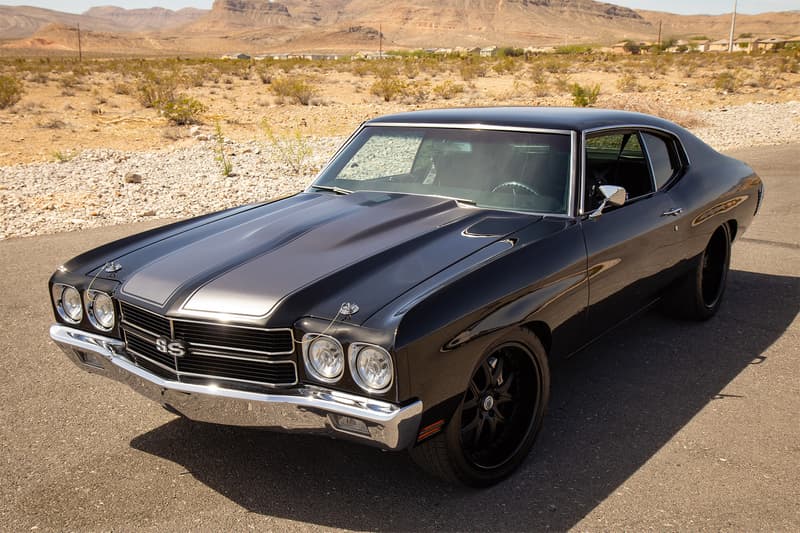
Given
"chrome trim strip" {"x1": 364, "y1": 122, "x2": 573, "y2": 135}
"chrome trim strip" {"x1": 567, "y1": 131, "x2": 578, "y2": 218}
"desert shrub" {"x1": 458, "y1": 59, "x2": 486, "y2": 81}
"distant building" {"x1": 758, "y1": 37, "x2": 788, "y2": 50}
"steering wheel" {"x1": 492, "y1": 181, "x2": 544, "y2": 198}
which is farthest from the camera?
"distant building" {"x1": 758, "y1": 37, "x2": 788, "y2": 50}

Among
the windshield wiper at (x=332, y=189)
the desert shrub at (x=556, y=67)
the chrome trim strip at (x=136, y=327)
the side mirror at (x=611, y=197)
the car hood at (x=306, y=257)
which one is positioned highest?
the side mirror at (x=611, y=197)

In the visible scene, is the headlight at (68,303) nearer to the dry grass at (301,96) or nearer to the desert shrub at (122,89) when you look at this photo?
the dry grass at (301,96)

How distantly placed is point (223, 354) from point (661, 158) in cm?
316

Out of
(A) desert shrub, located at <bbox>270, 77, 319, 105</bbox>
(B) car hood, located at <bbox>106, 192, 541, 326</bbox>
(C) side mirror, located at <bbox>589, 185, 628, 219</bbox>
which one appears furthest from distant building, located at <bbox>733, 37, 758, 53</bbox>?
(B) car hood, located at <bbox>106, 192, 541, 326</bbox>

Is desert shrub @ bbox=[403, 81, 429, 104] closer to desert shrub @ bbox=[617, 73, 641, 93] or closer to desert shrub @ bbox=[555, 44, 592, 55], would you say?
desert shrub @ bbox=[617, 73, 641, 93]

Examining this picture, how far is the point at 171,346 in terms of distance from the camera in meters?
3.04

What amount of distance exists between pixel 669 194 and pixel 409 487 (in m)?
2.52

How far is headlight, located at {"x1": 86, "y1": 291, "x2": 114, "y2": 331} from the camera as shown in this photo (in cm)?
340

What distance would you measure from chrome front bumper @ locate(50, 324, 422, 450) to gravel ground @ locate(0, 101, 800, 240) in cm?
627

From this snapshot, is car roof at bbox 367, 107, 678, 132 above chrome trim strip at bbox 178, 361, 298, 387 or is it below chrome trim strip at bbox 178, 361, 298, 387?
above

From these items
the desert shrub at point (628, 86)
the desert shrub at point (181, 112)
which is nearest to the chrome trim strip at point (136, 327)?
the desert shrub at point (181, 112)

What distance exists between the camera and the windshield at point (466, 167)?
157 inches

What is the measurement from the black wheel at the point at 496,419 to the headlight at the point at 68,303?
1693 mm

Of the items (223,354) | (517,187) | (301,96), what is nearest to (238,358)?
(223,354)
